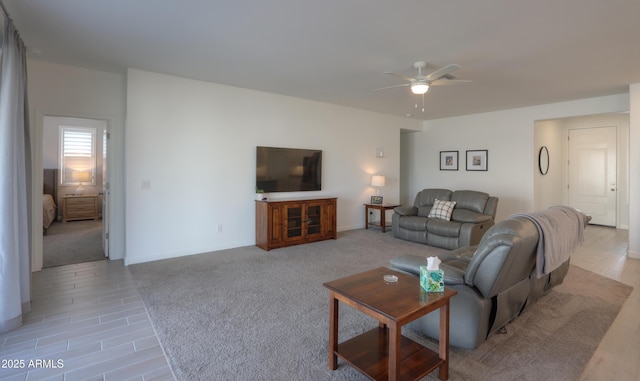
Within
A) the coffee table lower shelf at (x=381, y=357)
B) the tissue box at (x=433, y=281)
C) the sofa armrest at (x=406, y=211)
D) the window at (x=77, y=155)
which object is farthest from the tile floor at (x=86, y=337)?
the window at (x=77, y=155)

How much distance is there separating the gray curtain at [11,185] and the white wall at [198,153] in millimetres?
1467

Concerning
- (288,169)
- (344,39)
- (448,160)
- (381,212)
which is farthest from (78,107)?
(448,160)

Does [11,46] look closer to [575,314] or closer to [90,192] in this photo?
[575,314]

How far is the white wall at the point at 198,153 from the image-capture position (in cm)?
422

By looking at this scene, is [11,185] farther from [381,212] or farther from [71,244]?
[381,212]

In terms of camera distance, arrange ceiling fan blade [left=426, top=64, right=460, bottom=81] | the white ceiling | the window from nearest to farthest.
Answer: the white ceiling, ceiling fan blade [left=426, top=64, right=460, bottom=81], the window

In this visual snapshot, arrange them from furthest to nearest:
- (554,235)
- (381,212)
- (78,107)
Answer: (381,212), (78,107), (554,235)

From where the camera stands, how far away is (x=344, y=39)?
314 centimetres

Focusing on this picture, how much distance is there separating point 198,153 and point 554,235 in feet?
14.3

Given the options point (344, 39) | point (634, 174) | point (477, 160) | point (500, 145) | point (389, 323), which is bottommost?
point (389, 323)

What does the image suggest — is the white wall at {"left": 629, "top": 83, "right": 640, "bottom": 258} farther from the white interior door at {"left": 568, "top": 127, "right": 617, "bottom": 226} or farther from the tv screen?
the tv screen

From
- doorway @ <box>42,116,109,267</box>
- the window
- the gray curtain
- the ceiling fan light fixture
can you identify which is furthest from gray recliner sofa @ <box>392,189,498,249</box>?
the window

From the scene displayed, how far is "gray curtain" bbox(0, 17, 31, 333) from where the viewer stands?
2406 millimetres

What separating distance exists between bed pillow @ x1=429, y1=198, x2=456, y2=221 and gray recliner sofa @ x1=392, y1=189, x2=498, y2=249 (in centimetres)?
8
